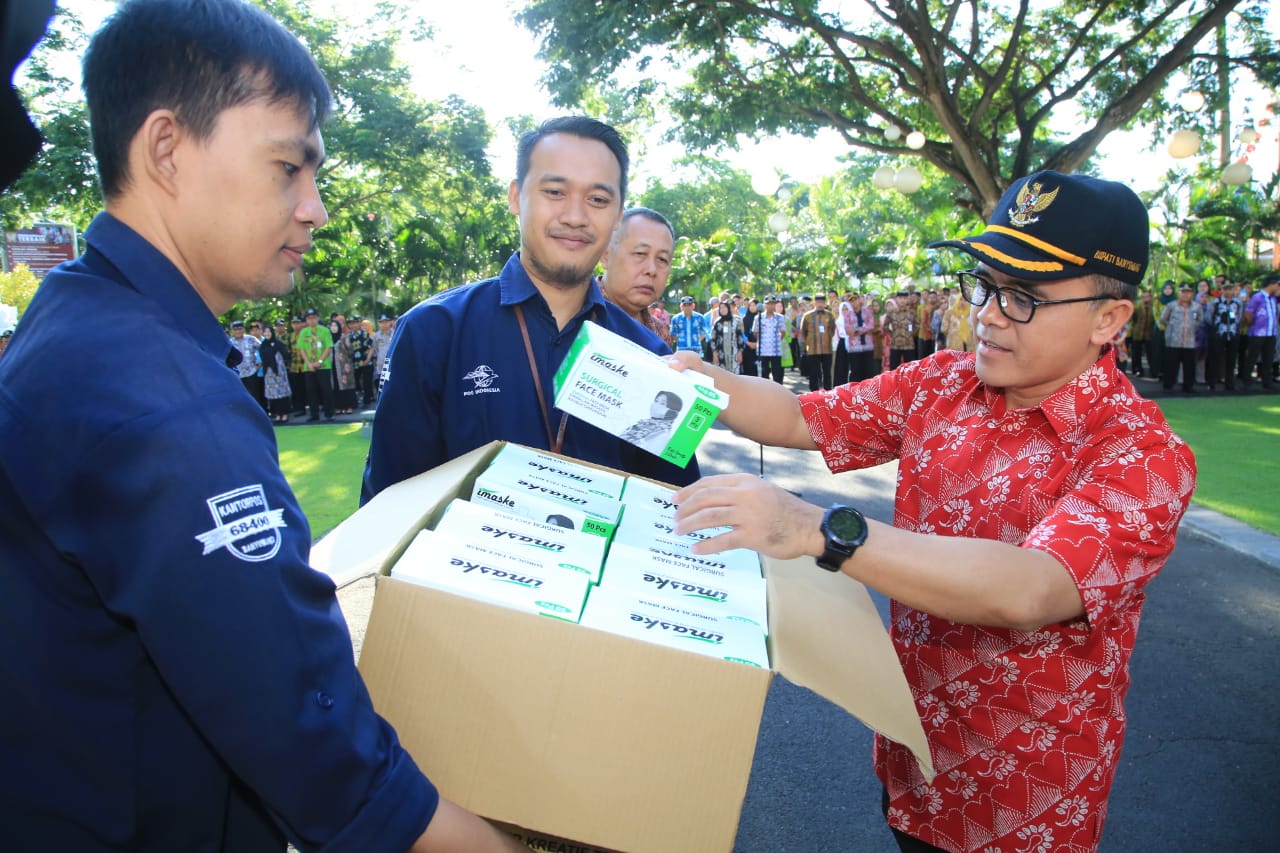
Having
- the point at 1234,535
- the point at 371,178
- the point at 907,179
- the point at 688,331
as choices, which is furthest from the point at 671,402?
the point at 371,178

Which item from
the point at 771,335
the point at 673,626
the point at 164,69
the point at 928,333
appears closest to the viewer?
the point at 164,69

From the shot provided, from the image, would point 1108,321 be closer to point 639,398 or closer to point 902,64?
point 639,398

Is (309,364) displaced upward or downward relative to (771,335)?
downward

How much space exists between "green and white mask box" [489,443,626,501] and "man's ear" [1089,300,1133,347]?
3.63 ft

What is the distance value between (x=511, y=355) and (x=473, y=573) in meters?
1.21

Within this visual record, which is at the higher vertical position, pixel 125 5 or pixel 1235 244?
pixel 1235 244

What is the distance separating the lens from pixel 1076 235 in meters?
1.69

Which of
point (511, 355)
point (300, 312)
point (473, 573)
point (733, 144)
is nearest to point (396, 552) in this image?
point (473, 573)

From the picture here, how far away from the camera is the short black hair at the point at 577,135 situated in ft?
8.40

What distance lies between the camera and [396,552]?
1.28 m

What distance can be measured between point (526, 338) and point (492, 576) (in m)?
1.25

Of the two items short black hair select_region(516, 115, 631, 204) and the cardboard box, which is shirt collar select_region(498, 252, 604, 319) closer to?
short black hair select_region(516, 115, 631, 204)

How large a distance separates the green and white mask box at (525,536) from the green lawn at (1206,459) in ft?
19.3

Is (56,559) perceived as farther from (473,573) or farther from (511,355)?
(511,355)
